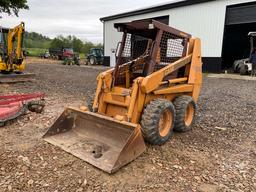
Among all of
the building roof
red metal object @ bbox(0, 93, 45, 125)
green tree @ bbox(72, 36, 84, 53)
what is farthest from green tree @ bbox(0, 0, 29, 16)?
green tree @ bbox(72, 36, 84, 53)

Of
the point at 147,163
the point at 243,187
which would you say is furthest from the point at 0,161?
the point at 243,187

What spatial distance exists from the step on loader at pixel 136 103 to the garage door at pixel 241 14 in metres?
11.7

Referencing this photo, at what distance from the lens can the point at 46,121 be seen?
183 inches

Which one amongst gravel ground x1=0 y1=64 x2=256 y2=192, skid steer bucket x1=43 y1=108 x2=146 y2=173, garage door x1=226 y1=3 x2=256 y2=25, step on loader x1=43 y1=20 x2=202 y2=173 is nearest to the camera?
gravel ground x1=0 y1=64 x2=256 y2=192

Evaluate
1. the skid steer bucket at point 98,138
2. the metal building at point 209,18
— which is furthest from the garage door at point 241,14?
the skid steer bucket at point 98,138

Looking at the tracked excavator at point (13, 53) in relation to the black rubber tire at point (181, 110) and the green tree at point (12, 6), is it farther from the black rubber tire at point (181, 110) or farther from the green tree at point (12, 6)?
the black rubber tire at point (181, 110)

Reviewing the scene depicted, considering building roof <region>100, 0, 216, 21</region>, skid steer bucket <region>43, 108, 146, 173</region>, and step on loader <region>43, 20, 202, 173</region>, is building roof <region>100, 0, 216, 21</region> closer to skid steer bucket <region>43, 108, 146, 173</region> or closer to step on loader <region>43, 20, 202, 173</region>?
step on loader <region>43, 20, 202, 173</region>

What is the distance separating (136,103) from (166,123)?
0.70 metres

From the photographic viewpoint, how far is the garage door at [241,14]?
45.0 ft

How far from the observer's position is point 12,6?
15453 mm

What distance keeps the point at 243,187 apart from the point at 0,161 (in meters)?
3.14

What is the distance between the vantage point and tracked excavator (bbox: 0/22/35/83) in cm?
1037

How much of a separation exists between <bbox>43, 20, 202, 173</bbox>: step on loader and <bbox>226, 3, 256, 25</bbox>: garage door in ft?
38.5

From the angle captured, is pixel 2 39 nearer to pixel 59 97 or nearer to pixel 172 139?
pixel 59 97
